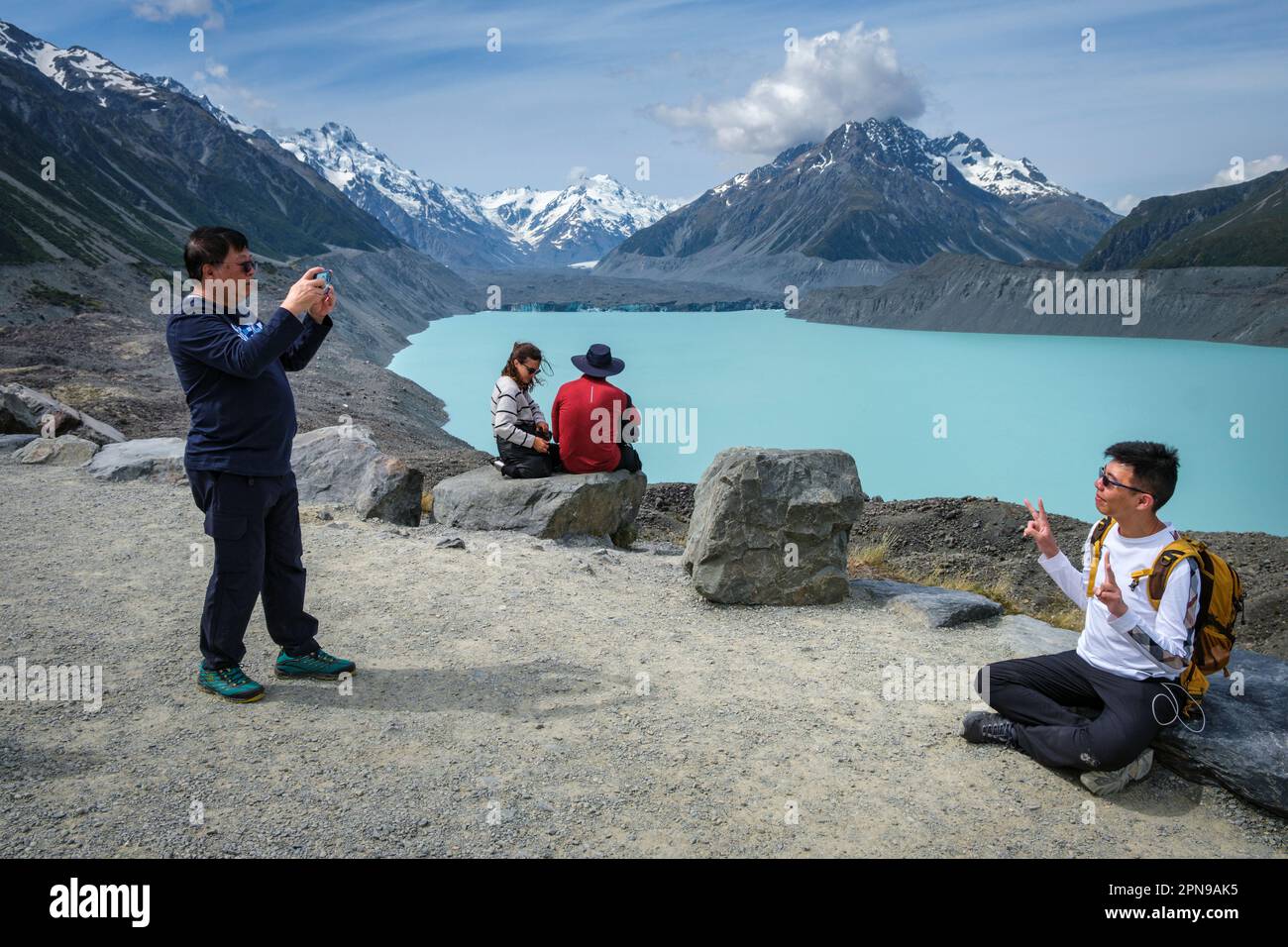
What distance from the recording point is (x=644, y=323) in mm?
113625

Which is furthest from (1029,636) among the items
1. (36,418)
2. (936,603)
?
(36,418)

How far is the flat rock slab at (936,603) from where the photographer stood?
7449 mm

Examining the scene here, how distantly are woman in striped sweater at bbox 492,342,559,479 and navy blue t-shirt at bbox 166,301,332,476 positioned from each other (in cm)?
506

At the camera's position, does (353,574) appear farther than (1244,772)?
Yes

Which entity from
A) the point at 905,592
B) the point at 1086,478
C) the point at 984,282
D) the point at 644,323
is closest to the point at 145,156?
the point at 644,323

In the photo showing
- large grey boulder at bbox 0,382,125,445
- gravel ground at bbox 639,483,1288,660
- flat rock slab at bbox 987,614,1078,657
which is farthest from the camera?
large grey boulder at bbox 0,382,125,445

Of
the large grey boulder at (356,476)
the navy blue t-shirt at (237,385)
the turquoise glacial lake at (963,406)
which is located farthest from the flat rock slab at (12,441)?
the navy blue t-shirt at (237,385)

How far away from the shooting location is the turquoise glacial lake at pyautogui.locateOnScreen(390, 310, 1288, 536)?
27.8 metres

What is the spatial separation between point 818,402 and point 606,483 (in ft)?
116

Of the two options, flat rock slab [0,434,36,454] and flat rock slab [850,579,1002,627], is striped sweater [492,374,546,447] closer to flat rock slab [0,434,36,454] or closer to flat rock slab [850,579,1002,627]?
flat rock slab [850,579,1002,627]

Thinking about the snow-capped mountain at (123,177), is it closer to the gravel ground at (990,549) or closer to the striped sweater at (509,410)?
the striped sweater at (509,410)

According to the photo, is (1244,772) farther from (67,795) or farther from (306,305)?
(67,795)

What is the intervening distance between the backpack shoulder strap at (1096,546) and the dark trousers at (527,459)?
659 centimetres

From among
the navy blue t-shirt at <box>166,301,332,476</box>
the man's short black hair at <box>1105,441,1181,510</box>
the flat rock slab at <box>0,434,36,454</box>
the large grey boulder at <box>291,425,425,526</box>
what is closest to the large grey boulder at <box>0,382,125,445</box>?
the flat rock slab at <box>0,434,36,454</box>
